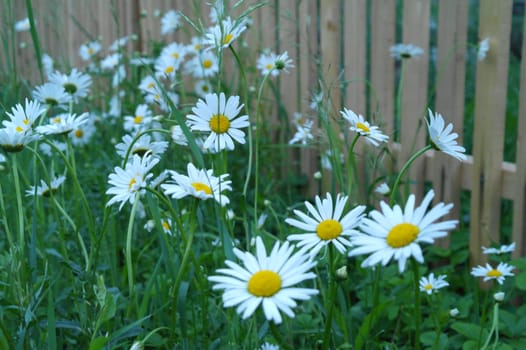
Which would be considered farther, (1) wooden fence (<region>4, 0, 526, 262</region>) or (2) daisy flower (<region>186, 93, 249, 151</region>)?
(1) wooden fence (<region>4, 0, 526, 262</region>)

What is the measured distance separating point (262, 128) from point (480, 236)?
1156mm

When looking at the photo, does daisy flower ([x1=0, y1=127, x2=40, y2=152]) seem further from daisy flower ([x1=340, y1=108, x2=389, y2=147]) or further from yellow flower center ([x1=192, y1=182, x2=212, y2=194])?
Result: daisy flower ([x1=340, y1=108, x2=389, y2=147])

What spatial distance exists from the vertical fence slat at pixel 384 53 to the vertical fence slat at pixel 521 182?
58cm

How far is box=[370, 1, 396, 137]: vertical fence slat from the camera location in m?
2.82

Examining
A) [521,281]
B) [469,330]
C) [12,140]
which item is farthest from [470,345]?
[12,140]

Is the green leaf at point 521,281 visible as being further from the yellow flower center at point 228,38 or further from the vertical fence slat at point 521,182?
the yellow flower center at point 228,38

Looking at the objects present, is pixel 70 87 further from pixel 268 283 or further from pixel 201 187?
pixel 268 283

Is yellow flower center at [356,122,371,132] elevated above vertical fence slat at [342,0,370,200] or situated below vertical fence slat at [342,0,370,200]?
below

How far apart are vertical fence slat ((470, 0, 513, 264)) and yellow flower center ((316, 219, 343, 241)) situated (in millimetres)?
1436

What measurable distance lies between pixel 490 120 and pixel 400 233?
1.64 meters

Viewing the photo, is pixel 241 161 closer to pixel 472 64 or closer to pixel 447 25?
pixel 447 25

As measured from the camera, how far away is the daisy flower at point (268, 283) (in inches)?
32.9

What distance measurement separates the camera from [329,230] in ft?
3.41

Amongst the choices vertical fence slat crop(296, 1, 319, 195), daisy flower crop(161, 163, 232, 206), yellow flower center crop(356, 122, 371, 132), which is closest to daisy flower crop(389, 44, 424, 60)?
vertical fence slat crop(296, 1, 319, 195)
